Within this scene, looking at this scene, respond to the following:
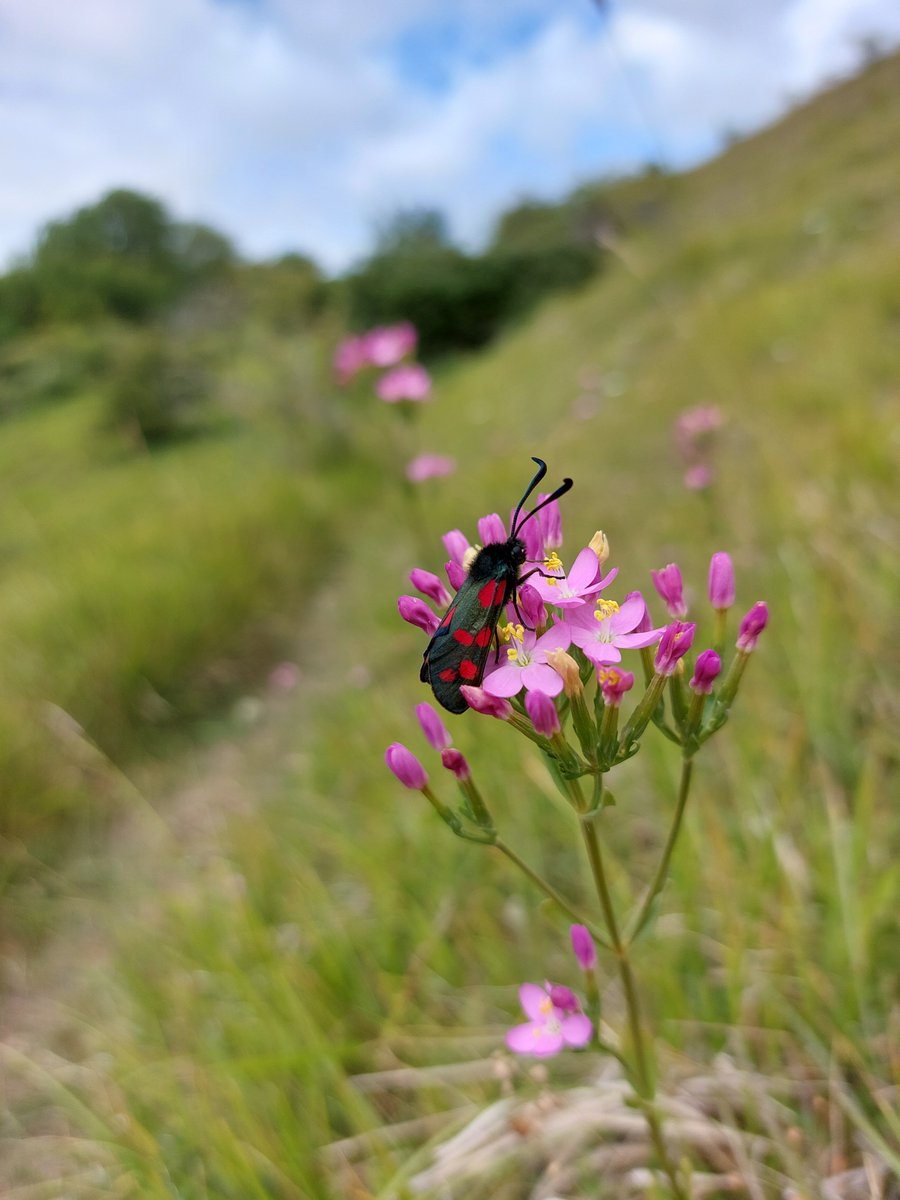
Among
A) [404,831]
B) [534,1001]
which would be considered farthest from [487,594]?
[404,831]

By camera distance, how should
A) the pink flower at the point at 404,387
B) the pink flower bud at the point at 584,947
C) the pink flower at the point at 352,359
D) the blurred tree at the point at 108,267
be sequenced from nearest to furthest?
the pink flower bud at the point at 584,947 < the pink flower at the point at 404,387 < the pink flower at the point at 352,359 < the blurred tree at the point at 108,267

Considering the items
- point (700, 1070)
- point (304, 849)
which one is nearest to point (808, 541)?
point (700, 1070)

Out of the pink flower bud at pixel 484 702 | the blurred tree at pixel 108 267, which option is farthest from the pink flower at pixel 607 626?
the blurred tree at pixel 108 267

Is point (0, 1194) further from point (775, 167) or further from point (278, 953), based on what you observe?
point (775, 167)

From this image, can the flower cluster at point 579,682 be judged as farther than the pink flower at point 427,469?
No

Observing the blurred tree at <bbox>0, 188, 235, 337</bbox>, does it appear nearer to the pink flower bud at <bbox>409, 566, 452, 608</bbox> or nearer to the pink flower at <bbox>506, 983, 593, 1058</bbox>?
the pink flower bud at <bbox>409, 566, 452, 608</bbox>

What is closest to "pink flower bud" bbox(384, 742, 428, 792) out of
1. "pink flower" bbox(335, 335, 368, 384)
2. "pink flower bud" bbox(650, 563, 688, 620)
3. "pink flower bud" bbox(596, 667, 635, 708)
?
"pink flower bud" bbox(596, 667, 635, 708)

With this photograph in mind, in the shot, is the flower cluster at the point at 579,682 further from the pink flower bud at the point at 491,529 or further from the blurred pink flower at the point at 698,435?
the blurred pink flower at the point at 698,435
